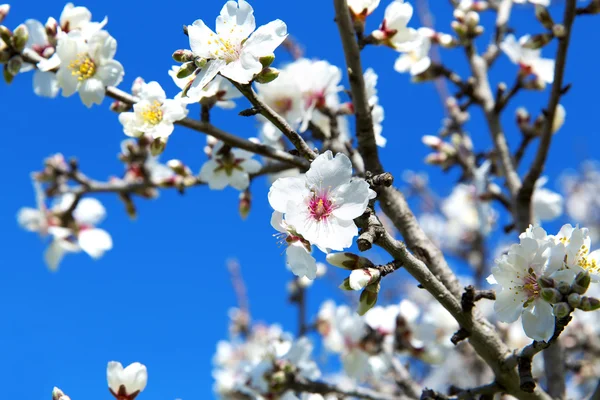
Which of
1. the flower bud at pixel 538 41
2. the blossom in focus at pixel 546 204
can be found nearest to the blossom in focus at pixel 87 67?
the flower bud at pixel 538 41

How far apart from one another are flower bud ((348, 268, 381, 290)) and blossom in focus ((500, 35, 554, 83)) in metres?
2.15

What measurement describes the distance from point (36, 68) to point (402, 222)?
4.69 ft

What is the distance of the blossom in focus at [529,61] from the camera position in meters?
3.27

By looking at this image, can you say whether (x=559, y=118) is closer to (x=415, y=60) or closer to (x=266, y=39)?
(x=415, y=60)

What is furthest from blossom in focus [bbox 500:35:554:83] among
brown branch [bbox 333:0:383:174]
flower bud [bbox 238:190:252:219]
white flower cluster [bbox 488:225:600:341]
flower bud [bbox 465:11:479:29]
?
white flower cluster [bbox 488:225:600:341]

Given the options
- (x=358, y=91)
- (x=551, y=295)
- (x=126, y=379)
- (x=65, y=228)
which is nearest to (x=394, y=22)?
(x=358, y=91)

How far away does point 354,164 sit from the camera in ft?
7.54

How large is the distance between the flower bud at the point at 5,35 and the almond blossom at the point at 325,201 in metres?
1.18

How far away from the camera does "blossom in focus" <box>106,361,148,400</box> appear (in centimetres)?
187

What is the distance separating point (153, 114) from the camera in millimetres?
1975

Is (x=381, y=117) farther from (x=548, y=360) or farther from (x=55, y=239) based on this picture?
(x=55, y=239)

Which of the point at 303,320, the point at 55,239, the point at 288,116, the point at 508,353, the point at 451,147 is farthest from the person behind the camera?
the point at 303,320

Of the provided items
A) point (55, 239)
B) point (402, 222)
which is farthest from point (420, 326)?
point (55, 239)

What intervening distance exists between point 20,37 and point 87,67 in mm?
255
